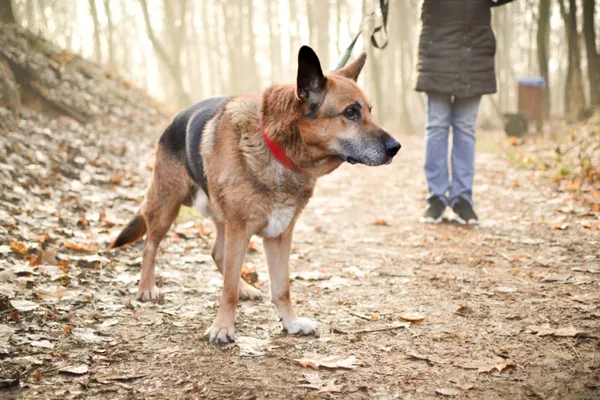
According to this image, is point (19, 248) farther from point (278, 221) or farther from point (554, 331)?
point (554, 331)

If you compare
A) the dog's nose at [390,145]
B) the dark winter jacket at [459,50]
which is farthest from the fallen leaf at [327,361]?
the dark winter jacket at [459,50]

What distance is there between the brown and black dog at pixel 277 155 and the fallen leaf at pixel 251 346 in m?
0.09

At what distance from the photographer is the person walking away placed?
5.61 meters

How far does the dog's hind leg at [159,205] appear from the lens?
147 inches

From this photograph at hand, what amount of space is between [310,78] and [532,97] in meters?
14.6

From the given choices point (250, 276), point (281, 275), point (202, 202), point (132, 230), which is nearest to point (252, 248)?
point (250, 276)

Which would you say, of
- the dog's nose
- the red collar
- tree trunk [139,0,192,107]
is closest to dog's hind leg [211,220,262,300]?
the red collar

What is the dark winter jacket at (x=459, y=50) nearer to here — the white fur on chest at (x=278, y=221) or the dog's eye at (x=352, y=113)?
the dog's eye at (x=352, y=113)

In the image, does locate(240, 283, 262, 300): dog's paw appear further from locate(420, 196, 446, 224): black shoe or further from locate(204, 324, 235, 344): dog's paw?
locate(420, 196, 446, 224): black shoe

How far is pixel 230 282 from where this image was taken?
126 inches

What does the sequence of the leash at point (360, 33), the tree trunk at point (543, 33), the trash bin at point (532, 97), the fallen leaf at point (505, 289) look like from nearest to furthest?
the fallen leaf at point (505, 289) → the leash at point (360, 33) → the tree trunk at point (543, 33) → the trash bin at point (532, 97)

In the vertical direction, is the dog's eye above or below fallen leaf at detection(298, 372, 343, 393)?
above

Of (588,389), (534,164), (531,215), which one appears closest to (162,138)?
(588,389)

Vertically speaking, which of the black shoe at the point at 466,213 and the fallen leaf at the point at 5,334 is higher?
the fallen leaf at the point at 5,334
